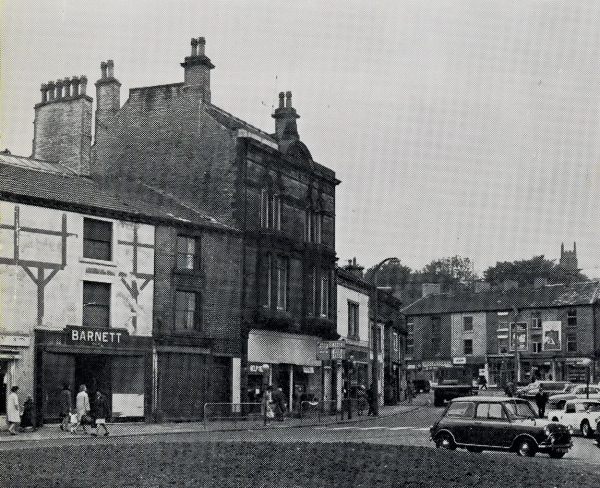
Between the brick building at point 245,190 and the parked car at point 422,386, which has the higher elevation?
the brick building at point 245,190

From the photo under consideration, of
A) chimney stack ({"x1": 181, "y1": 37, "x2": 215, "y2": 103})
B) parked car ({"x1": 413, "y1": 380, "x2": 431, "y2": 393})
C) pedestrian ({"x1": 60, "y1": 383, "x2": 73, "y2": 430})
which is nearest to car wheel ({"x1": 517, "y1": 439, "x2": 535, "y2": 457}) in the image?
pedestrian ({"x1": 60, "y1": 383, "x2": 73, "y2": 430})

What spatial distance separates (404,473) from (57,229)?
21974mm

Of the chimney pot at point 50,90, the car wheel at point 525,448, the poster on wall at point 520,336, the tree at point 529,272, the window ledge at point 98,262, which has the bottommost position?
the car wheel at point 525,448

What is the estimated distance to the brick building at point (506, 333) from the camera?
283 ft

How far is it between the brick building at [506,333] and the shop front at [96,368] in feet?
173

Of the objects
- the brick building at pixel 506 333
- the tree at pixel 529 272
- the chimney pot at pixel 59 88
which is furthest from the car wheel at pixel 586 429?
the tree at pixel 529 272

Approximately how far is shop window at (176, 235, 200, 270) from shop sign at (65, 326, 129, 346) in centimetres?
428

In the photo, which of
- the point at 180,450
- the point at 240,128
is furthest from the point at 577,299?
the point at 180,450

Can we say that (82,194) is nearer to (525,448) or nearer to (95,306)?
(95,306)

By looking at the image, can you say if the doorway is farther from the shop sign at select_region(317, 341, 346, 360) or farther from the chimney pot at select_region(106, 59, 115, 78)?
the chimney pot at select_region(106, 59, 115, 78)

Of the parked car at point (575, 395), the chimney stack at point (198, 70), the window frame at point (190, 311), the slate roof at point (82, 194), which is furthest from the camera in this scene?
the chimney stack at point (198, 70)

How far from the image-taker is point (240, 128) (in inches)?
1666

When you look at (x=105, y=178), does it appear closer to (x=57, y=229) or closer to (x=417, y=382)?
(x=57, y=229)

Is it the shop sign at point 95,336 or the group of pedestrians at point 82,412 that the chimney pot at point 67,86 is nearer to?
the shop sign at point 95,336
